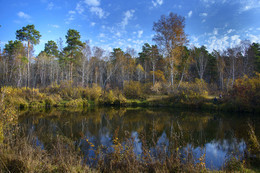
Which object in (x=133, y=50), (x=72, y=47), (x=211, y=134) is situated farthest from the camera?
(x=133, y=50)

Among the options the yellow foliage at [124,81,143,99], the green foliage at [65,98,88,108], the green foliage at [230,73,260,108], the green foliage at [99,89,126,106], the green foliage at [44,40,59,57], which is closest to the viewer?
the green foliage at [230,73,260,108]

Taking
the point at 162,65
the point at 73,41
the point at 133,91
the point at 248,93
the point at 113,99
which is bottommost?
the point at 113,99

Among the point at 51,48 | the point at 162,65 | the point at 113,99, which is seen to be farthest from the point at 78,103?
the point at 51,48

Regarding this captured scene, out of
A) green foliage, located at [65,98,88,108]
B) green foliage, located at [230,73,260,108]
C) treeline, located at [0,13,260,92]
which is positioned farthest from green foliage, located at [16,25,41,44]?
green foliage, located at [230,73,260,108]

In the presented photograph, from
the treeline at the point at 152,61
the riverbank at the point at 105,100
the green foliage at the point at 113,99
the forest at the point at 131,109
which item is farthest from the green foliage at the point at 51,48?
the green foliage at the point at 113,99

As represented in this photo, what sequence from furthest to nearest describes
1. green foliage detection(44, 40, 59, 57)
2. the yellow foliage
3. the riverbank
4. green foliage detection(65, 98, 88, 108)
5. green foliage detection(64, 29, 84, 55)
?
green foliage detection(44, 40, 59, 57)
green foliage detection(64, 29, 84, 55)
the yellow foliage
green foliage detection(65, 98, 88, 108)
the riverbank

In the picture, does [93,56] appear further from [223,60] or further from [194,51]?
[223,60]

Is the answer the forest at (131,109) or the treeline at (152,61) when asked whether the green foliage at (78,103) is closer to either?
the forest at (131,109)

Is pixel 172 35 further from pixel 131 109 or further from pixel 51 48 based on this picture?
pixel 51 48

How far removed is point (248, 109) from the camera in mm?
16469

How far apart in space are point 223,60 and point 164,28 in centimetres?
2049

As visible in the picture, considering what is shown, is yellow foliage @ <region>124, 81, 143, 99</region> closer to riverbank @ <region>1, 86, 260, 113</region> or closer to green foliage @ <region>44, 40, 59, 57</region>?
riverbank @ <region>1, 86, 260, 113</region>

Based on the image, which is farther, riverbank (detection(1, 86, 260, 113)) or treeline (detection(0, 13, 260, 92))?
treeline (detection(0, 13, 260, 92))

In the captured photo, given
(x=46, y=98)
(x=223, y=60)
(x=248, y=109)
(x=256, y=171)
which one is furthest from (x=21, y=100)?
(x=223, y=60)
